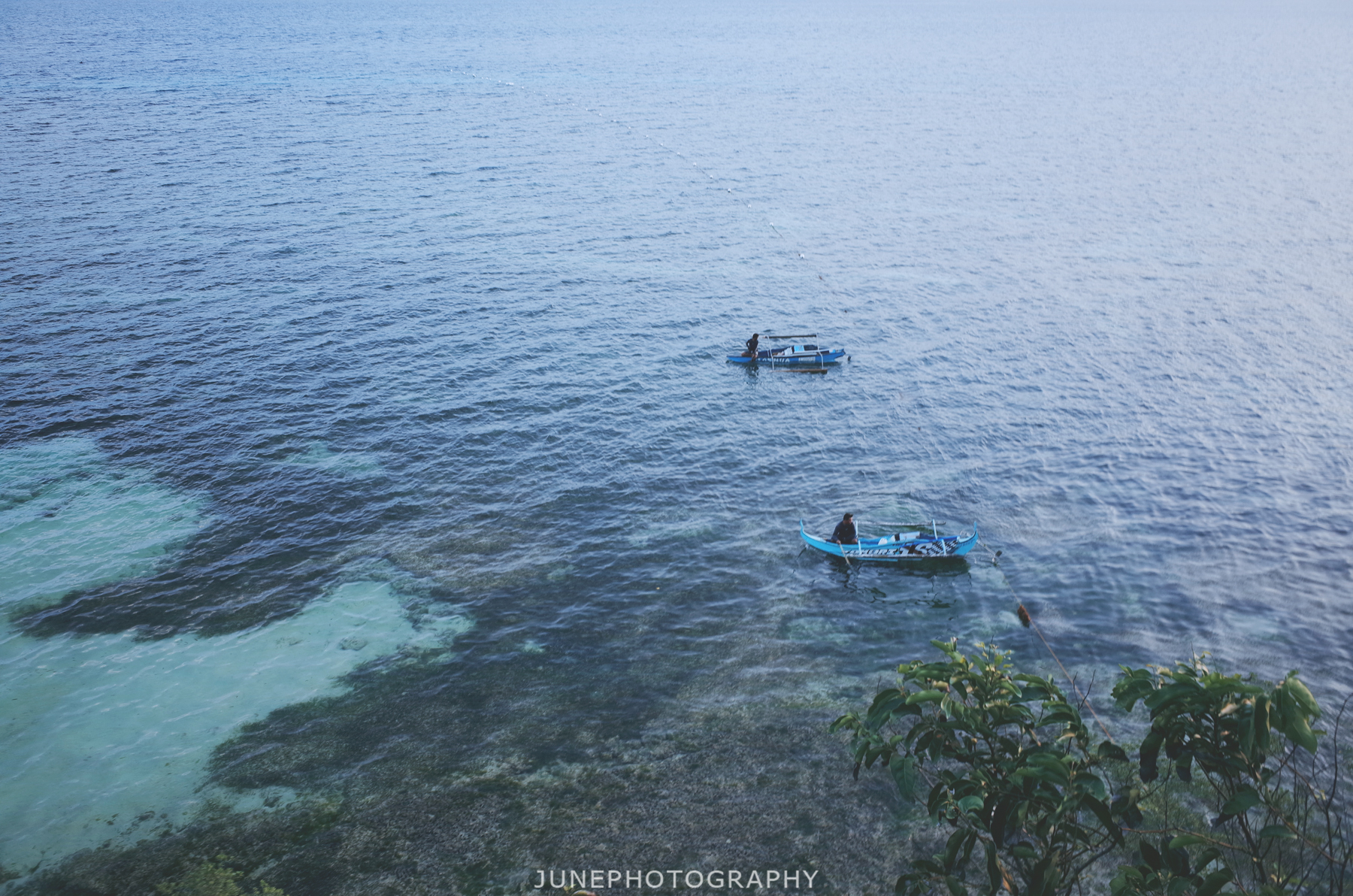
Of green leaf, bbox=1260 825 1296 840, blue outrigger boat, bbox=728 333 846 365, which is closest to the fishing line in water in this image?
blue outrigger boat, bbox=728 333 846 365

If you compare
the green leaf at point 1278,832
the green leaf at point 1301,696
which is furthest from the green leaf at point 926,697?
the green leaf at point 1278,832

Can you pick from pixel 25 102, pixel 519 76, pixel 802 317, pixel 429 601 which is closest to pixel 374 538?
pixel 429 601

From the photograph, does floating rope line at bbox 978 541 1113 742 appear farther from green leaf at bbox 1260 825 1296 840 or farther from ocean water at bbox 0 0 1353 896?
green leaf at bbox 1260 825 1296 840

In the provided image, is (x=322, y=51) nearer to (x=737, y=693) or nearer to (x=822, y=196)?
(x=822, y=196)

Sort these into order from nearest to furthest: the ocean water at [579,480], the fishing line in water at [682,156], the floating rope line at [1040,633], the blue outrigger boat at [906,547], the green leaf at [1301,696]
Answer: the green leaf at [1301,696] → the ocean water at [579,480] → the floating rope line at [1040,633] → the blue outrigger boat at [906,547] → the fishing line in water at [682,156]

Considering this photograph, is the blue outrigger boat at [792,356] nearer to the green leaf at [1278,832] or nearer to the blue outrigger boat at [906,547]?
the blue outrigger boat at [906,547]

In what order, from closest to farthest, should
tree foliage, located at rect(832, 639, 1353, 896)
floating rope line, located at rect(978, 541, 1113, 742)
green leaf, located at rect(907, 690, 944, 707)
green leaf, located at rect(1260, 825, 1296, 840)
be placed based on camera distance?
tree foliage, located at rect(832, 639, 1353, 896) → green leaf, located at rect(1260, 825, 1296, 840) → green leaf, located at rect(907, 690, 944, 707) → floating rope line, located at rect(978, 541, 1113, 742)

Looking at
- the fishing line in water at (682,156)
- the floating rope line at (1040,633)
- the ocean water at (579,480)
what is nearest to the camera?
the ocean water at (579,480)
